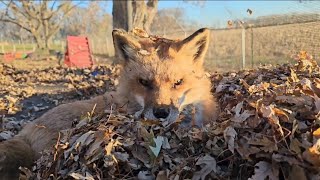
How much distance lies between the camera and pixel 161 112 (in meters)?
4.57

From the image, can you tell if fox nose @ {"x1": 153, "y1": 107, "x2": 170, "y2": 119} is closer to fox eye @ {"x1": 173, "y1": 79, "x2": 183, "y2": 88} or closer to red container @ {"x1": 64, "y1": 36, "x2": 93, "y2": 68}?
fox eye @ {"x1": 173, "y1": 79, "x2": 183, "y2": 88}

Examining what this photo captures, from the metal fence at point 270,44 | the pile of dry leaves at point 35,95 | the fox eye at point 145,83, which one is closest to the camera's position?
the fox eye at point 145,83

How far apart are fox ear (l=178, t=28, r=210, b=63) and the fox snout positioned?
3.61 ft

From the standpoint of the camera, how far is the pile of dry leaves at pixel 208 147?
329 cm

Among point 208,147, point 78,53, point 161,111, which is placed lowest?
point 208,147

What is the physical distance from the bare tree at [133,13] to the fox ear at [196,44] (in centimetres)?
1170

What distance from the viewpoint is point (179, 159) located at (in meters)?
3.72

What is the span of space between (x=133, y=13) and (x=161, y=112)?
14.9 metres

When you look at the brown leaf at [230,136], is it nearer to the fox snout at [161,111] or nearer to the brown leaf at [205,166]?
the brown leaf at [205,166]

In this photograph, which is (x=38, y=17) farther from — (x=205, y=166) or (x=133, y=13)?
(x=205, y=166)

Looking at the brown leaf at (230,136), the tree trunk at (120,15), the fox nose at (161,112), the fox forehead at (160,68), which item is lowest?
the brown leaf at (230,136)

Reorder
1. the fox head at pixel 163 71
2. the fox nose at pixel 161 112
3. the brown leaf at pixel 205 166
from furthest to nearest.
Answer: the fox head at pixel 163 71 < the fox nose at pixel 161 112 < the brown leaf at pixel 205 166

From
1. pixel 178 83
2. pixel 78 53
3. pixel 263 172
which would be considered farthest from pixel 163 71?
pixel 78 53

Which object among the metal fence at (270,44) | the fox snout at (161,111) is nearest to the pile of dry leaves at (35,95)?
the fox snout at (161,111)
